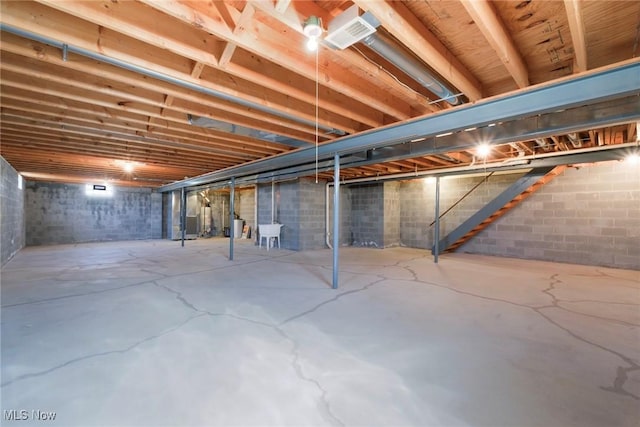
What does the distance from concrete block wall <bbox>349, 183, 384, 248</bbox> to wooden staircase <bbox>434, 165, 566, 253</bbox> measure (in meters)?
1.82

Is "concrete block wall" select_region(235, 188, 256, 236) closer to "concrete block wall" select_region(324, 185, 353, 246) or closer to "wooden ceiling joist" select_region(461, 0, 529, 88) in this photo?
"concrete block wall" select_region(324, 185, 353, 246)

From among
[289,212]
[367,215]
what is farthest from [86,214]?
[367,215]

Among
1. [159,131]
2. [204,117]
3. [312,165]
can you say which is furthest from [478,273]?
[159,131]

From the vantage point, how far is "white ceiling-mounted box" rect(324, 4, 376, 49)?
1.45 metres

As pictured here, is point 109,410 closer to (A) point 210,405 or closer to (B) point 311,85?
(A) point 210,405

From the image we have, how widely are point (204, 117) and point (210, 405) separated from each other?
2.81 metres

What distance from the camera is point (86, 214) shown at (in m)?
9.09

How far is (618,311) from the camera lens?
273 cm

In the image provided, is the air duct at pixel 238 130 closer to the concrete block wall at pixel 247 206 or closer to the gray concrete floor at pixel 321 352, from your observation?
the gray concrete floor at pixel 321 352

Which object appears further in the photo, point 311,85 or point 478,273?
point 478,273

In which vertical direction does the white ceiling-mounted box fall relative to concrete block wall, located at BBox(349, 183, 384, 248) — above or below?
above

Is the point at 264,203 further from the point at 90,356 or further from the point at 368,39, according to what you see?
the point at 368,39
